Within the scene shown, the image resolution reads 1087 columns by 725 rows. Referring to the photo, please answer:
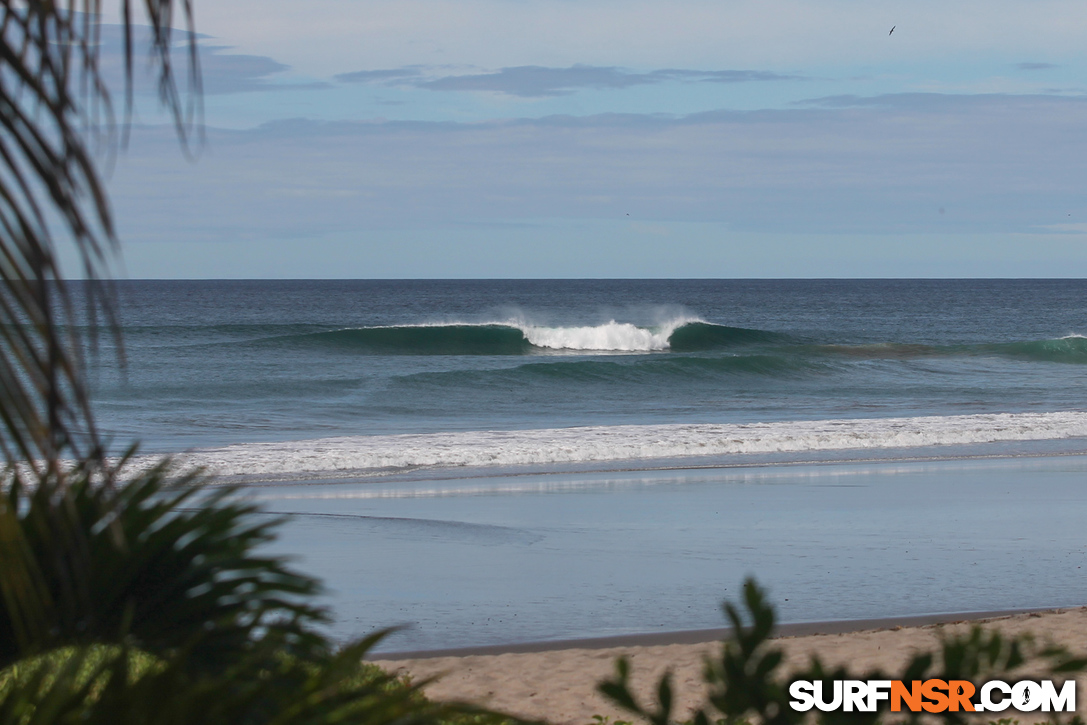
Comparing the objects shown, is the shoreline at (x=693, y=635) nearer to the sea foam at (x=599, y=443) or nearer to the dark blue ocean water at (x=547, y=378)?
the dark blue ocean water at (x=547, y=378)

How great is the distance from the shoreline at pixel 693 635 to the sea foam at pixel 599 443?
24.3 ft

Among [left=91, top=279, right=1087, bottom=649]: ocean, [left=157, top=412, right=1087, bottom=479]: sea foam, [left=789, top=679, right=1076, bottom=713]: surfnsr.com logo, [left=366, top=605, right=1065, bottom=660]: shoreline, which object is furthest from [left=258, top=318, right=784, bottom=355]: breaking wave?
[left=789, top=679, right=1076, bottom=713]: surfnsr.com logo

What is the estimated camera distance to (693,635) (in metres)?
6.34

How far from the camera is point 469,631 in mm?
6461

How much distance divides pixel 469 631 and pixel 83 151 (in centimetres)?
588

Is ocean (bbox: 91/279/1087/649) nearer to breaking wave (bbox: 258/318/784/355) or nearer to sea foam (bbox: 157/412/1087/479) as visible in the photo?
sea foam (bbox: 157/412/1087/479)

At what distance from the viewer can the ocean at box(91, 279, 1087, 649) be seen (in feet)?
24.0

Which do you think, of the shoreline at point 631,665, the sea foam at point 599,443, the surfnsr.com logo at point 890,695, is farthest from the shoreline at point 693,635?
the sea foam at point 599,443

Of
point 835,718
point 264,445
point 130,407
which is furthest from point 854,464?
point 130,407

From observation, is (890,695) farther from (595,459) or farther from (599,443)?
(599,443)

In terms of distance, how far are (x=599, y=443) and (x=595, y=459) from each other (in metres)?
0.94

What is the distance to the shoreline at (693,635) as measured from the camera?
239 inches

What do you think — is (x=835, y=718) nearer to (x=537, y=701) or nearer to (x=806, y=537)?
(x=537, y=701)

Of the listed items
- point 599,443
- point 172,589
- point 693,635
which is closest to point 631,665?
point 693,635
